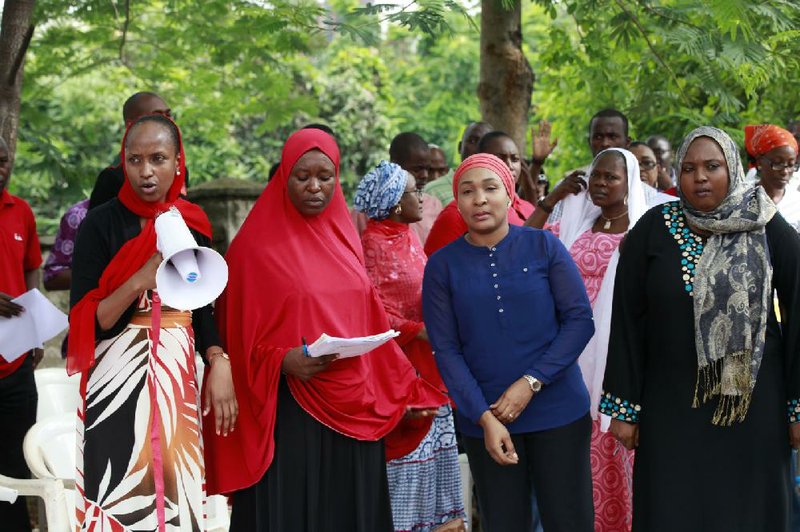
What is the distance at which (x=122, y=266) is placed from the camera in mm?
4207

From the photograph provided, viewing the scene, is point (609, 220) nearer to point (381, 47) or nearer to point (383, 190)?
point (383, 190)

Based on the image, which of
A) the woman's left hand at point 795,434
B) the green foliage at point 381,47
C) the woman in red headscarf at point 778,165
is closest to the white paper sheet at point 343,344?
the woman's left hand at point 795,434

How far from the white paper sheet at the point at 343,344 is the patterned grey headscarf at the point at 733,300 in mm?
1271

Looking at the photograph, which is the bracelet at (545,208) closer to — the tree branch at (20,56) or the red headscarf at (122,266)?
the red headscarf at (122,266)

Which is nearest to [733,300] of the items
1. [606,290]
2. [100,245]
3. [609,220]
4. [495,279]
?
[495,279]

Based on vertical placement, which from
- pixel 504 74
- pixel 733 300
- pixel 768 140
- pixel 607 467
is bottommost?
pixel 607 467

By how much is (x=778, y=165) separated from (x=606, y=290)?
153 cm

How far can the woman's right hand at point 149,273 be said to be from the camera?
4039mm

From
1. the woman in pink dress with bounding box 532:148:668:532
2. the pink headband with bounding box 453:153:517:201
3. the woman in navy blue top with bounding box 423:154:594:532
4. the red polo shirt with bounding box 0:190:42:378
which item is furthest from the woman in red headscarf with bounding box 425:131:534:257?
the red polo shirt with bounding box 0:190:42:378

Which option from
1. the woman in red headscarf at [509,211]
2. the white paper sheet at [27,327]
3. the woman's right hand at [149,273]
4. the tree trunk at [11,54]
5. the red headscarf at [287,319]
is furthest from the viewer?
the tree trunk at [11,54]

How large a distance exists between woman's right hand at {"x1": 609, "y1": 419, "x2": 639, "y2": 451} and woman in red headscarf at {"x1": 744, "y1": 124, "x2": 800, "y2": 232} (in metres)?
2.34

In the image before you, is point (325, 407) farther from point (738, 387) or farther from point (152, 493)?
point (738, 387)

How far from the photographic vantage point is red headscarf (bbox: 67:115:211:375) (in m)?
4.12

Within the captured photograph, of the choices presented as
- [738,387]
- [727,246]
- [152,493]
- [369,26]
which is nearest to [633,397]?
[738,387]
